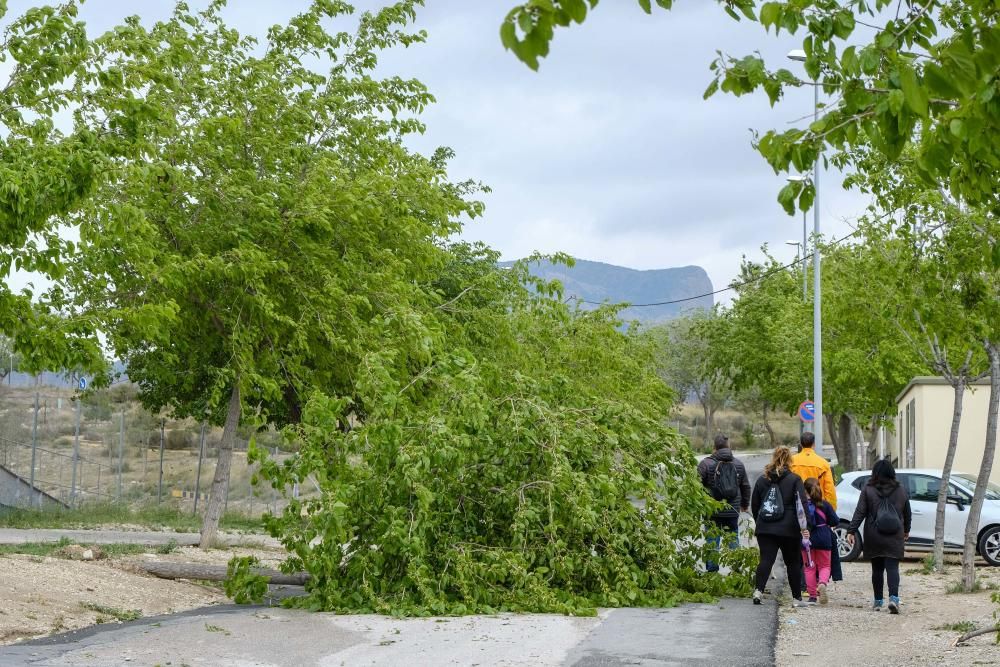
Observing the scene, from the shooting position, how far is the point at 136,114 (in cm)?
1114

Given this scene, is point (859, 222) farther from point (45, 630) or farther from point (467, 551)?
point (45, 630)

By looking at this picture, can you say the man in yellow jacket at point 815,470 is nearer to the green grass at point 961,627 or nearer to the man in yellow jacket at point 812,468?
the man in yellow jacket at point 812,468

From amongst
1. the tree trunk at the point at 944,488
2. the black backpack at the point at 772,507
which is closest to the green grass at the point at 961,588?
the tree trunk at the point at 944,488

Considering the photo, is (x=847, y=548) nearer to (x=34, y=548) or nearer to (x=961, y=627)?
(x=961, y=627)

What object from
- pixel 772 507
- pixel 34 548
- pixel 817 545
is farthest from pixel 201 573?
pixel 817 545

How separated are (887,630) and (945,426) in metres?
21.9

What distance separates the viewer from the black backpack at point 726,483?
14.7 meters

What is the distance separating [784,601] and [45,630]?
7.13 metres

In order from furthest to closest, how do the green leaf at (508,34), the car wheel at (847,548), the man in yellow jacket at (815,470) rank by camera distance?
the car wheel at (847,548)
the man in yellow jacket at (815,470)
the green leaf at (508,34)

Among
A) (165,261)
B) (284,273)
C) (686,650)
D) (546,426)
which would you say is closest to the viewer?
(686,650)

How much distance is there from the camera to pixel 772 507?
1241 cm

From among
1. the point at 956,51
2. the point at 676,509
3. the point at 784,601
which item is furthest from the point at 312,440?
the point at 956,51

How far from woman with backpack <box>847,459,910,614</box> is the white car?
6401 mm

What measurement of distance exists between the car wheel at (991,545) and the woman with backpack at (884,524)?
6621 millimetres
